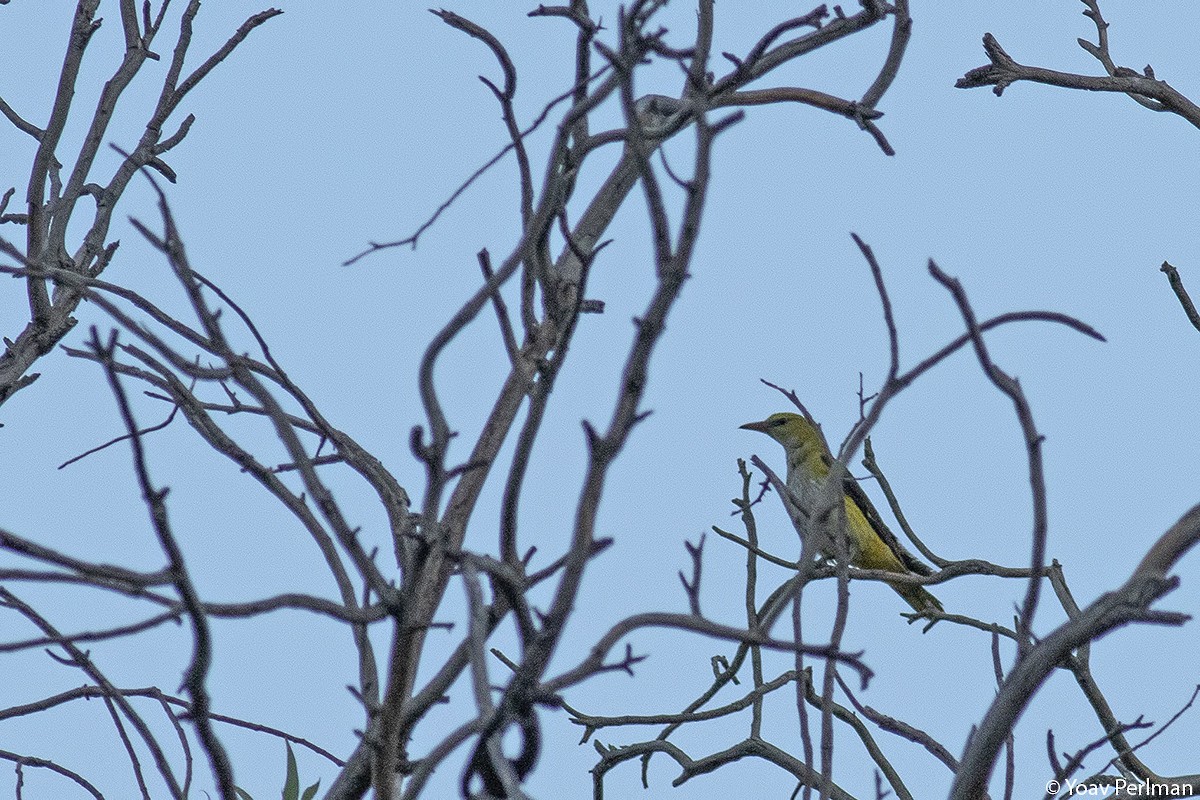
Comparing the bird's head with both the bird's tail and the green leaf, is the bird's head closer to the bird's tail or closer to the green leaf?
the bird's tail

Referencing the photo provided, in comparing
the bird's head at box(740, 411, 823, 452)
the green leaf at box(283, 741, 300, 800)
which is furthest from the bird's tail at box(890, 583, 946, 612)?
the green leaf at box(283, 741, 300, 800)

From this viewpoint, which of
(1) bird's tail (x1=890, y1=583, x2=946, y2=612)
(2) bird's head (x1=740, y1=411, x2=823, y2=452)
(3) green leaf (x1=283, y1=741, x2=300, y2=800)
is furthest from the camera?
(2) bird's head (x1=740, y1=411, x2=823, y2=452)

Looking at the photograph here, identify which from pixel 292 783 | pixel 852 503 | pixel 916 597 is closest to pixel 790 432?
pixel 852 503

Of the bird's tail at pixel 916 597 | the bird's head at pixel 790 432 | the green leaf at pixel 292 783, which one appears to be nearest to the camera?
the green leaf at pixel 292 783

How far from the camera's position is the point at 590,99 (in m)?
1.95

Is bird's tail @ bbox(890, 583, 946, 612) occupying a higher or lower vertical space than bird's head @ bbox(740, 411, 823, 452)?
lower

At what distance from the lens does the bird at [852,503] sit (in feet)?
25.1

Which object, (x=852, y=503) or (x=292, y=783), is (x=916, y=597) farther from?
(x=292, y=783)

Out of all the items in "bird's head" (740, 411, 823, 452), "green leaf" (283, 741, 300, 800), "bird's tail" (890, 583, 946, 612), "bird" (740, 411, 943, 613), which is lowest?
"green leaf" (283, 741, 300, 800)

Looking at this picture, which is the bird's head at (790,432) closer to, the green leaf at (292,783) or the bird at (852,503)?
the bird at (852,503)

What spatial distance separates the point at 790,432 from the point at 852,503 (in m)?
1.18

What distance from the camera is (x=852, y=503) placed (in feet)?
29.2

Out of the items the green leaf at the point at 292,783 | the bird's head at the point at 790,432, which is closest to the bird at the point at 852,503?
the bird's head at the point at 790,432

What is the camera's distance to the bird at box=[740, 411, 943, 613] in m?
7.64
